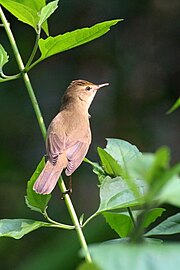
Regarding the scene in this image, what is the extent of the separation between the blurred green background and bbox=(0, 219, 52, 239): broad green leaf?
10.0 ft

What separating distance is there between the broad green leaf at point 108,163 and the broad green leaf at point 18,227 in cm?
13

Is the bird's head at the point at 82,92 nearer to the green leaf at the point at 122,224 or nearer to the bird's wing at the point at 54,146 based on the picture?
the bird's wing at the point at 54,146

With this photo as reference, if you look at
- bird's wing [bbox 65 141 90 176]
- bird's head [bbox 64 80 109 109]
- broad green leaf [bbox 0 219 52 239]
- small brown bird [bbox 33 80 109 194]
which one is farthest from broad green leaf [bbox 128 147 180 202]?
bird's head [bbox 64 80 109 109]

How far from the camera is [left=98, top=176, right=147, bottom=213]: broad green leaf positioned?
39.9 inches

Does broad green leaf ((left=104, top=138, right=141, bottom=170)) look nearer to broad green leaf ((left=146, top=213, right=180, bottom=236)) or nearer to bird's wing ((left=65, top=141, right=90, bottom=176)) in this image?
broad green leaf ((left=146, top=213, right=180, bottom=236))

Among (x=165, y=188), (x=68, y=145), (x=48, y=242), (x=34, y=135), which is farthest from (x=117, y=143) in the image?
(x=34, y=135)

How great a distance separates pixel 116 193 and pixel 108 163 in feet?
0.17

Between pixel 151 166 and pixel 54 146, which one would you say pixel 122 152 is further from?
pixel 54 146

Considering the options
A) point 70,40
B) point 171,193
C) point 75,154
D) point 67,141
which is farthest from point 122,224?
point 67,141

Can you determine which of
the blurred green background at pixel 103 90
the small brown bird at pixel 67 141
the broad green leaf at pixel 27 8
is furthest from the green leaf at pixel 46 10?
the blurred green background at pixel 103 90

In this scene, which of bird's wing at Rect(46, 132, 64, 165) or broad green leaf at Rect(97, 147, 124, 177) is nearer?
broad green leaf at Rect(97, 147, 124, 177)

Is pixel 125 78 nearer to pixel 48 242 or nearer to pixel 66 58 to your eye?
pixel 66 58

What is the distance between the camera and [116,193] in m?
1.05

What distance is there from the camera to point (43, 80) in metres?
→ 4.60
